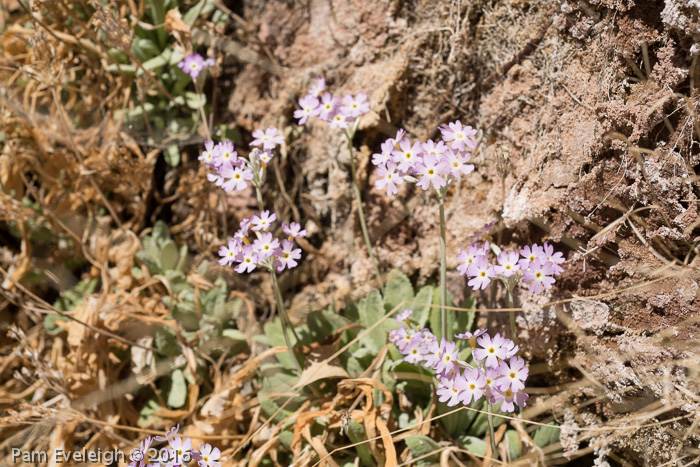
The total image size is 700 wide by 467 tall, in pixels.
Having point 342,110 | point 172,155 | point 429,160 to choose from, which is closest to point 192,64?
point 172,155

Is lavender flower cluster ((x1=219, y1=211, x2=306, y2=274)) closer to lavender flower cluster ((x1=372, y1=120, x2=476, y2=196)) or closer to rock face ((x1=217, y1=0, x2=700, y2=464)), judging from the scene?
lavender flower cluster ((x1=372, y1=120, x2=476, y2=196))

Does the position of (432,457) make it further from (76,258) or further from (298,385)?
(76,258)

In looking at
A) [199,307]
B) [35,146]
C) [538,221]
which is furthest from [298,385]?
[35,146]

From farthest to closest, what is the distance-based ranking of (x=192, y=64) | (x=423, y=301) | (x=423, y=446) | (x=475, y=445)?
(x=192, y=64) → (x=423, y=301) → (x=475, y=445) → (x=423, y=446)

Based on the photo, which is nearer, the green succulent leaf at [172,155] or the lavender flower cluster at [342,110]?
the lavender flower cluster at [342,110]

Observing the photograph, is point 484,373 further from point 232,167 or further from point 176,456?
point 232,167

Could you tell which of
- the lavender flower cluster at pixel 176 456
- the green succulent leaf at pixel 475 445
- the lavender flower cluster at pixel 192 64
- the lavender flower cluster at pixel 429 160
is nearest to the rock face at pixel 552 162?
the lavender flower cluster at pixel 429 160

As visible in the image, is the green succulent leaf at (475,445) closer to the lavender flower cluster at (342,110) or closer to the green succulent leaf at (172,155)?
the lavender flower cluster at (342,110)
